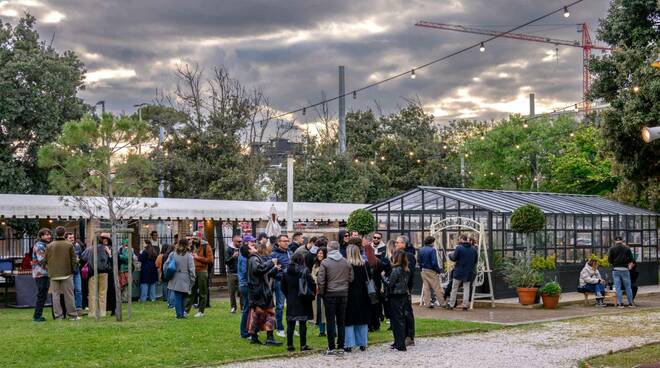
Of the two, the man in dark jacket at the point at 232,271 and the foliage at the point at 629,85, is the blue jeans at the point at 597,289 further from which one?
the man in dark jacket at the point at 232,271

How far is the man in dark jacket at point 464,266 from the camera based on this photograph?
19.6 metres

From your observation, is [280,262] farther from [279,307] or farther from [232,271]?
[232,271]

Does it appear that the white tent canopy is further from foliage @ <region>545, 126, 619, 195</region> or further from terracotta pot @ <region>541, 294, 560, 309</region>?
foliage @ <region>545, 126, 619, 195</region>

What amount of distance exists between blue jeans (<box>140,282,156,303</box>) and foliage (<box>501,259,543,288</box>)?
29.7 ft

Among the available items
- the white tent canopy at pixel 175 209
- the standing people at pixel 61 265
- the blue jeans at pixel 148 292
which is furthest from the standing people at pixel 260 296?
the blue jeans at pixel 148 292

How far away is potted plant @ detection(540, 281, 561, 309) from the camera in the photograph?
19953 mm

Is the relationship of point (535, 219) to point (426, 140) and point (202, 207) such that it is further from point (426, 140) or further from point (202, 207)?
point (426, 140)

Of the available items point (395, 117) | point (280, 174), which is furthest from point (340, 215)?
point (395, 117)

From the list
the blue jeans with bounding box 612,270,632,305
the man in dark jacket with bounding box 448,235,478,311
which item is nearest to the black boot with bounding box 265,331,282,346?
the man in dark jacket with bounding box 448,235,478,311

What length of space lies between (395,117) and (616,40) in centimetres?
2741

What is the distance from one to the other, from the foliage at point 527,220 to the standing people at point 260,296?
10.9 m

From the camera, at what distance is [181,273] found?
16375 millimetres

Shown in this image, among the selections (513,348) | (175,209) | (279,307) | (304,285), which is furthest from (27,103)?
(513,348)

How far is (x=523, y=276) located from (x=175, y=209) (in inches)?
432
